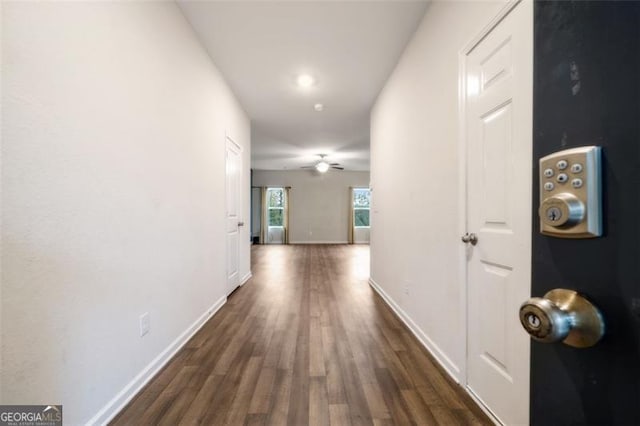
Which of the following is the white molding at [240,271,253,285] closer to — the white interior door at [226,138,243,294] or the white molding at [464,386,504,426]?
the white interior door at [226,138,243,294]

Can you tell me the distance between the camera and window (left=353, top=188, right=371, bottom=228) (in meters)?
9.83

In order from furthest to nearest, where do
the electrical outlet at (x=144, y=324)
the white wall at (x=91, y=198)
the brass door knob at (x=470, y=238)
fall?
the electrical outlet at (x=144, y=324) → the brass door knob at (x=470, y=238) → the white wall at (x=91, y=198)

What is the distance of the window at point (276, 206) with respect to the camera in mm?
9812

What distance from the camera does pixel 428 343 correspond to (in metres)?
2.05

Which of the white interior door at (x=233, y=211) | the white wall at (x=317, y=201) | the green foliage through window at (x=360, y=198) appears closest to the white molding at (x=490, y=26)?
the white interior door at (x=233, y=211)

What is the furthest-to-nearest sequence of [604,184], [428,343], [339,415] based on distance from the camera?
[428,343] < [339,415] < [604,184]

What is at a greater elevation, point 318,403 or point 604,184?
point 604,184

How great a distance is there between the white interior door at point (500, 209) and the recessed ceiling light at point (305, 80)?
1979 mm

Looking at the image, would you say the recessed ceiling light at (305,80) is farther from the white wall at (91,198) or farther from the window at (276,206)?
the window at (276,206)

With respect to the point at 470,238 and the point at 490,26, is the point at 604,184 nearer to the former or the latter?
the point at 470,238

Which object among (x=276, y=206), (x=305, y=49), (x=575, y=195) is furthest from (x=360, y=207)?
(x=575, y=195)

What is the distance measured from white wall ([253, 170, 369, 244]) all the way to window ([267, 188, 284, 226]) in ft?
1.06

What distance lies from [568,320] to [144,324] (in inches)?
79.7

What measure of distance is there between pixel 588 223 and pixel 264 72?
129 inches
